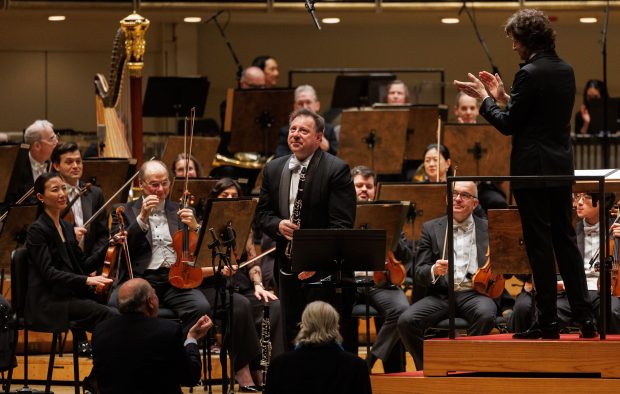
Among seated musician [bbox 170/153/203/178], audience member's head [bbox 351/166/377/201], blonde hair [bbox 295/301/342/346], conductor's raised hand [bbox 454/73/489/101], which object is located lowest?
blonde hair [bbox 295/301/342/346]

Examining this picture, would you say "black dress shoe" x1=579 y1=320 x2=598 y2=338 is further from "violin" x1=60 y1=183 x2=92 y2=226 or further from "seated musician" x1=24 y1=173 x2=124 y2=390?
Answer: "violin" x1=60 y1=183 x2=92 y2=226

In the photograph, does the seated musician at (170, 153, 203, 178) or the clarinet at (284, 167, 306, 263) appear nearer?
the clarinet at (284, 167, 306, 263)

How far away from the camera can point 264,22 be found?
13.2 m

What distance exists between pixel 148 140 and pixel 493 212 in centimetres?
606

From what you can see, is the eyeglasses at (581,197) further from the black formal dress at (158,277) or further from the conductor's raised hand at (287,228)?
the black formal dress at (158,277)

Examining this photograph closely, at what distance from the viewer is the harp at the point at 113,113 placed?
8422 mm

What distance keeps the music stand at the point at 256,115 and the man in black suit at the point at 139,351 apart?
402 cm

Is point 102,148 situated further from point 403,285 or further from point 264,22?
point 264,22

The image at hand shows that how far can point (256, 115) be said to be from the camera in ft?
29.7

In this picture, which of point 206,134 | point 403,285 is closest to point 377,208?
point 403,285

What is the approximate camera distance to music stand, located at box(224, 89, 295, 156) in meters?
9.02

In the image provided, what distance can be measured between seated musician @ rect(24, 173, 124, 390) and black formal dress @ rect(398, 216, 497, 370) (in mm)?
1638

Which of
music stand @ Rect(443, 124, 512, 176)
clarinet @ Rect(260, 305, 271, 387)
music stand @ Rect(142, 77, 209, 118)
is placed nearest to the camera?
clarinet @ Rect(260, 305, 271, 387)

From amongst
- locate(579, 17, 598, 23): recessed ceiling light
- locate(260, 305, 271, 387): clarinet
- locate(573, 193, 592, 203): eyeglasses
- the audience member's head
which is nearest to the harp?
the audience member's head
